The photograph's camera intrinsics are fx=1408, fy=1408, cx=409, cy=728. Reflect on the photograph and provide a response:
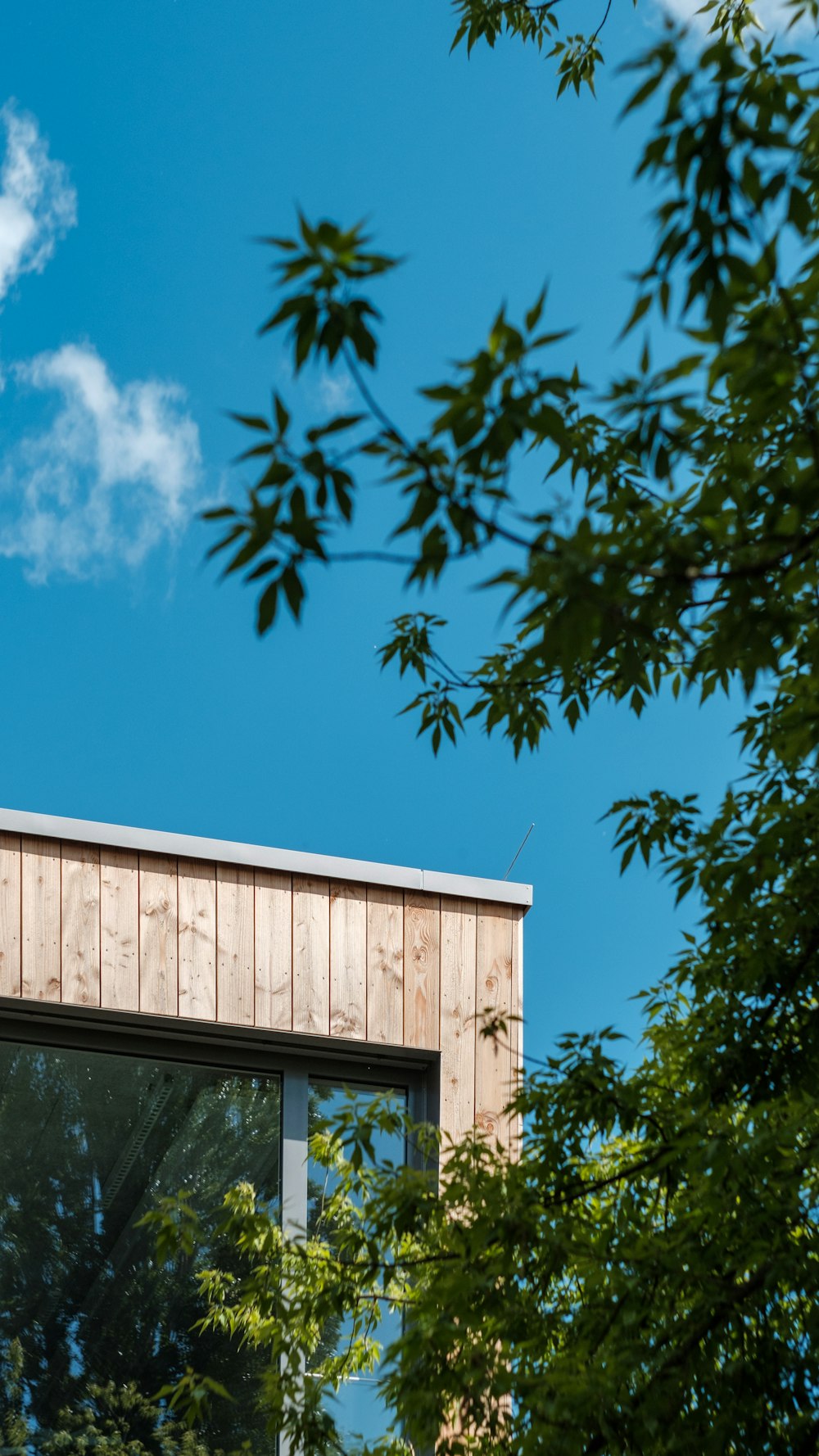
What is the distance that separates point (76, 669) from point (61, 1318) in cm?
1700

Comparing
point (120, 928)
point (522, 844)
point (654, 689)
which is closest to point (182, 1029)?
point (120, 928)

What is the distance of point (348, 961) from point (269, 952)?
0.27 meters

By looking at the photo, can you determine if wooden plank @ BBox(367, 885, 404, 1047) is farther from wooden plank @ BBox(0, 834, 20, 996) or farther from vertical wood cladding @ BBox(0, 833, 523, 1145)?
wooden plank @ BBox(0, 834, 20, 996)

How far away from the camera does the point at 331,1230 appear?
455cm

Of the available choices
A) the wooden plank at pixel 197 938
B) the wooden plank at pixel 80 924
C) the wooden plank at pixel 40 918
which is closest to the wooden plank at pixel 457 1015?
the wooden plank at pixel 197 938

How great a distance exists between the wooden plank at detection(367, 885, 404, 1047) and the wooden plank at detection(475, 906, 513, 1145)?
28 cm

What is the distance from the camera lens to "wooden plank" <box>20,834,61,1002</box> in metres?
4.36

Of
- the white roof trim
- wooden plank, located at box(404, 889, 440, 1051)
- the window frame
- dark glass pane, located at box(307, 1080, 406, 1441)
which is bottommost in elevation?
dark glass pane, located at box(307, 1080, 406, 1441)

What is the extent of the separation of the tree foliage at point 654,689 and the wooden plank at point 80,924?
119 centimetres

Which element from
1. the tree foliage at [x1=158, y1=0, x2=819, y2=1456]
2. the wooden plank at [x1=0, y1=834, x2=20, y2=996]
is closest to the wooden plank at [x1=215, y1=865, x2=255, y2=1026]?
the wooden plank at [x1=0, y1=834, x2=20, y2=996]

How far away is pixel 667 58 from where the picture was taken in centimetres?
151

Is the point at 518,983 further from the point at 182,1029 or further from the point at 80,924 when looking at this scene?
the point at 80,924

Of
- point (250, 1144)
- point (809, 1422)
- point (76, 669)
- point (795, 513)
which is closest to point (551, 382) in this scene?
point (795, 513)

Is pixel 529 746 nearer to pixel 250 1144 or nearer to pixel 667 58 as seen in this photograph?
pixel 667 58
